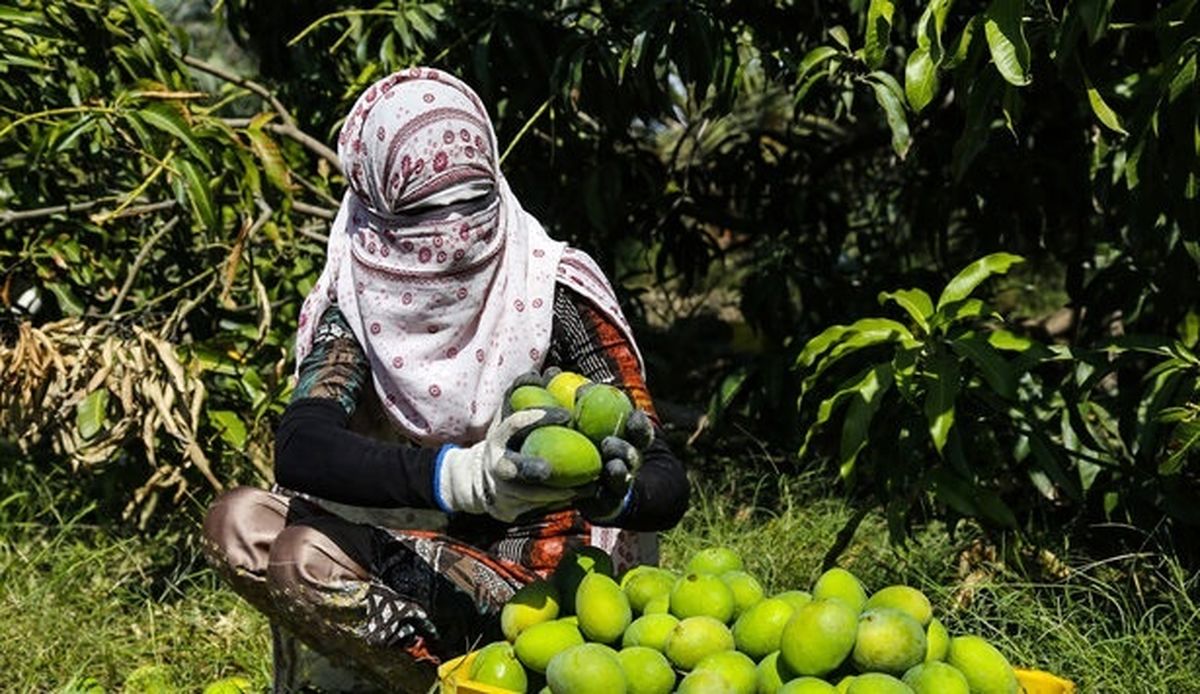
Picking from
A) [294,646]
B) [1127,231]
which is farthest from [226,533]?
[1127,231]

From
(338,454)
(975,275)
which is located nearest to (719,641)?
(338,454)

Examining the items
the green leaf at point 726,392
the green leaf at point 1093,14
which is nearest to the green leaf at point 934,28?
the green leaf at point 1093,14

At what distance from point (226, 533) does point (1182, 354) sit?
1604 mm

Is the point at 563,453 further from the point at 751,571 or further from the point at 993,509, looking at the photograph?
the point at 751,571

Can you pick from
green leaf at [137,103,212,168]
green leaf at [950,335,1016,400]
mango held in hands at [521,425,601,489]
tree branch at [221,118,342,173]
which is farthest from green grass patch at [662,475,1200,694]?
green leaf at [137,103,212,168]

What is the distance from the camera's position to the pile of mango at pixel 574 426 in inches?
82.9

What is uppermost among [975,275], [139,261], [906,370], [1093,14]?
[1093,14]

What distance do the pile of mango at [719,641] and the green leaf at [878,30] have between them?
2.91 feet

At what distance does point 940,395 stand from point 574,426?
0.86 metres

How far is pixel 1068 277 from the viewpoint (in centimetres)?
386

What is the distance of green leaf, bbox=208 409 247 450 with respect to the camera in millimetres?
3617

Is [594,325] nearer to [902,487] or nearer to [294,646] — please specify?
[294,646]

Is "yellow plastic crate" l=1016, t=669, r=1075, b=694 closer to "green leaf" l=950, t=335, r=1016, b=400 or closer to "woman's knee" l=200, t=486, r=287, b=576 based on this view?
"green leaf" l=950, t=335, r=1016, b=400

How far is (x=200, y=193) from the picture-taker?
3.36 metres
